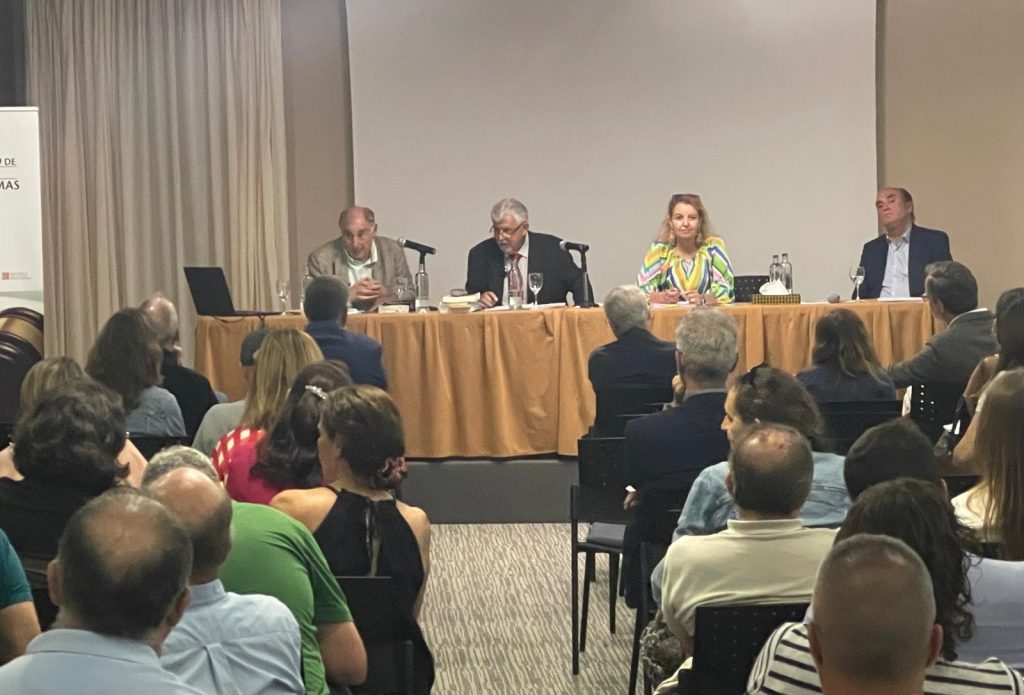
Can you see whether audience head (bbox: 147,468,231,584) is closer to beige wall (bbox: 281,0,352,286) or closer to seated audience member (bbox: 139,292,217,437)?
seated audience member (bbox: 139,292,217,437)

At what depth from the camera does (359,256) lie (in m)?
8.16

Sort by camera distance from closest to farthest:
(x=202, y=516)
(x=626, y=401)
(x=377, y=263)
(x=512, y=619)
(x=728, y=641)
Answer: (x=202, y=516) → (x=728, y=641) → (x=512, y=619) → (x=626, y=401) → (x=377, y=263)

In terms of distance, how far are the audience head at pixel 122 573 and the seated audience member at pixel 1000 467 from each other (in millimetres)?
1771

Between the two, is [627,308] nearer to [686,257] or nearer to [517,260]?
[686,257]

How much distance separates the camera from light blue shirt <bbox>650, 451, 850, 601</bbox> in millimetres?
3404

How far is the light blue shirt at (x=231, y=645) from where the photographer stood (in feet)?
7.54

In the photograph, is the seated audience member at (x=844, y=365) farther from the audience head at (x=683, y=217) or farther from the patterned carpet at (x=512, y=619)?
the audience head at (x=683, y=217)

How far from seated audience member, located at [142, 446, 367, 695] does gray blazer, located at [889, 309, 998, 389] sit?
3.58m

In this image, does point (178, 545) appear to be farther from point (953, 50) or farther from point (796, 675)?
point (953, 50)

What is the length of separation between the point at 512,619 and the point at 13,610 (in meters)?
2.85

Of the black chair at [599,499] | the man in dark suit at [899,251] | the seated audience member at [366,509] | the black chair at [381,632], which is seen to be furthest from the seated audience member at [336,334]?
the man in dark suit at [899,251]

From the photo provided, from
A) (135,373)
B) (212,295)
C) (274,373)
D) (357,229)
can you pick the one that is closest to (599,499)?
(274,373)

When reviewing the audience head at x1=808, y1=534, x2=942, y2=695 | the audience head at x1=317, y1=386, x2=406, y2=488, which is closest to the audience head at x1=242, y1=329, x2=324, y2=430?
the audience head at x1=317, y1=386, x2=406, y2=488

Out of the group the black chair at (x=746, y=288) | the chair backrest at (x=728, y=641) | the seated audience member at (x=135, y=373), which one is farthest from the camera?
the black chair at (x=746, y=288)
